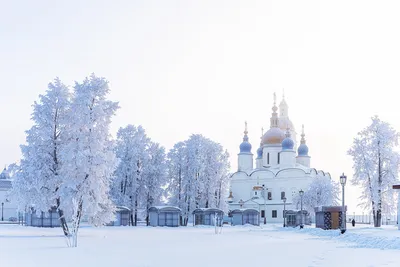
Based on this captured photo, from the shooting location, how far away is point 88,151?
33.5 metres

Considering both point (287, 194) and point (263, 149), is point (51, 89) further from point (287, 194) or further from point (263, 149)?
point (263, 149)

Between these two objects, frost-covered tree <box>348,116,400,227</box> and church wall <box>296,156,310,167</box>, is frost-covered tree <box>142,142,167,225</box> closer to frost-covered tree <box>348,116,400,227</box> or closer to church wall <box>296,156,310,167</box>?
frost-covered tree <box>348,116,400,227</box>

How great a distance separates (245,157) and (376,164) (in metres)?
50.6

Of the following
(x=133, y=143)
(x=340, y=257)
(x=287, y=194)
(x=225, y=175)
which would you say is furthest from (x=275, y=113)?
(x=340, y=257)

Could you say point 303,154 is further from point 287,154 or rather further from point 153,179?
point 153,179

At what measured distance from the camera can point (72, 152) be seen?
33406 mm

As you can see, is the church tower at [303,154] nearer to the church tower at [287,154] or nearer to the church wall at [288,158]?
the church tower at [287,154]

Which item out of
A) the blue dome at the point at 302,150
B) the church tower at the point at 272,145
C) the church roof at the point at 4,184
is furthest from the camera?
the church roof at the point at 4,184

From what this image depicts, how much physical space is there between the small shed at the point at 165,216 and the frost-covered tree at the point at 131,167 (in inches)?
103

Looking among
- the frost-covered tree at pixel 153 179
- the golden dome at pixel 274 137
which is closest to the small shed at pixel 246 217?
the frost-covered tree at pixel 153 179

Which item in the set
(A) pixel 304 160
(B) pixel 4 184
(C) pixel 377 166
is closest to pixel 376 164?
(C) pixel 377 166

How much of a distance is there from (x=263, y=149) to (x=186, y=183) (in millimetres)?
40314

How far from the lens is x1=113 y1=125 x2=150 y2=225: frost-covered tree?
59625mm

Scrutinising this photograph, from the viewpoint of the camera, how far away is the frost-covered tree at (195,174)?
2549 inches
